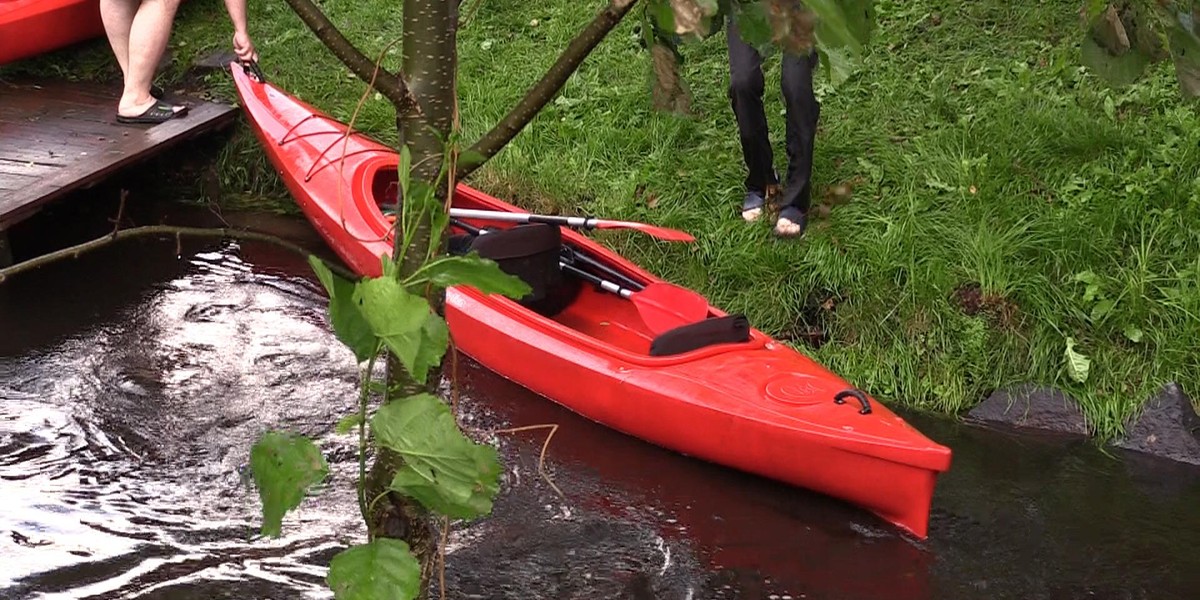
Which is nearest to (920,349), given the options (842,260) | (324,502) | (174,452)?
(842,260)

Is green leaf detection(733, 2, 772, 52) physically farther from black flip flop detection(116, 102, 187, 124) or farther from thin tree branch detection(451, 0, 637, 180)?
black flip flop detection(116, 102, 187, 124)

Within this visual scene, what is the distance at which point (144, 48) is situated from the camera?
6.36 m

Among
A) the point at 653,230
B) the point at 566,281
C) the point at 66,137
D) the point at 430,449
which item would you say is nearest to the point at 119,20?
the point at 66,137

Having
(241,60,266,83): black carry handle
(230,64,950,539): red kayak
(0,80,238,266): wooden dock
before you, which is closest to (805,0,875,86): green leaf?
(230,64,950,539): red kayak

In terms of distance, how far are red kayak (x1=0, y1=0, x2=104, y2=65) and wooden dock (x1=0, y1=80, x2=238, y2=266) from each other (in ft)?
0.73

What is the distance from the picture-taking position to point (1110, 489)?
4445mm

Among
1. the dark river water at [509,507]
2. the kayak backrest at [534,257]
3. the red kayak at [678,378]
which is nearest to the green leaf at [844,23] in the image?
the dark river water at [509,507]

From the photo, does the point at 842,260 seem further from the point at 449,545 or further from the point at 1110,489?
the point at 449,545

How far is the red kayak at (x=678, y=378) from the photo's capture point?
406cm

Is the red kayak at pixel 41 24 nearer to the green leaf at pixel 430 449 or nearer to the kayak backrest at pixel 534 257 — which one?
the kayak backrest at pixel 534 257

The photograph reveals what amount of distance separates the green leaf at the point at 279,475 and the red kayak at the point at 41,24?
253 inches

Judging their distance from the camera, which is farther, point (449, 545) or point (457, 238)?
point (457, 238)

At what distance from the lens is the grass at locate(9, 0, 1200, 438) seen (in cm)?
492

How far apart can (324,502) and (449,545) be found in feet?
1.57
